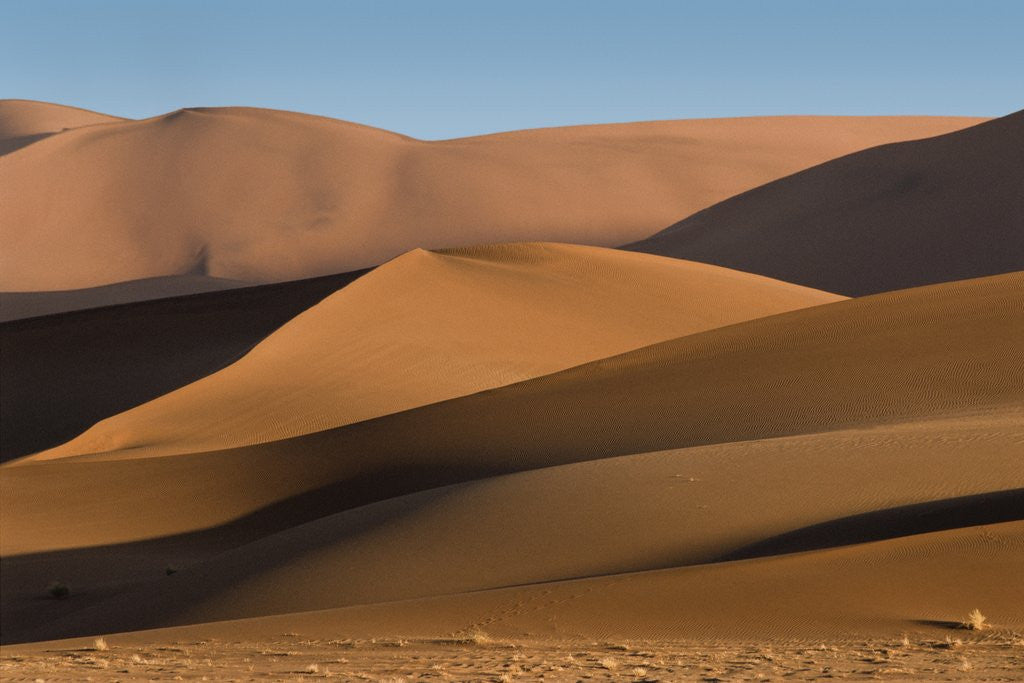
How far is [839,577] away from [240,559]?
7039mm

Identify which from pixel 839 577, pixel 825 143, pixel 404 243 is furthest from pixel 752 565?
pixel 825 143

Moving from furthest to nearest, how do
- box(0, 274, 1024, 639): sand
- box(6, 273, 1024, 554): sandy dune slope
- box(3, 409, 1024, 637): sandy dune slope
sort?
box(6, 273, 1024, 554): sandy dune slope < box(0, 274, 1024, 639): sand < box(3, 409, 1024, 637): sandy dune slope

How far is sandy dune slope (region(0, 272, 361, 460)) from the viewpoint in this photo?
105 ft

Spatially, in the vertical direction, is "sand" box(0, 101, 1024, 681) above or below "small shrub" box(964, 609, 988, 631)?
above

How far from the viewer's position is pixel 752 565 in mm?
10938

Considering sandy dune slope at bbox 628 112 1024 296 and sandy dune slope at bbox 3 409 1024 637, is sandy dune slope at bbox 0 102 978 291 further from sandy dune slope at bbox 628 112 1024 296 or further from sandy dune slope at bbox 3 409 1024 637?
sandy dune slope at bbox 3 409 1024 637

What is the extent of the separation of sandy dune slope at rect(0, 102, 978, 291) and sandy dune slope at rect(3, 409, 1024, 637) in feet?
246

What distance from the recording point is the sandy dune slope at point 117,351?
31.9 metres

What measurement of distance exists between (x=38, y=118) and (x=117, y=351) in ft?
455

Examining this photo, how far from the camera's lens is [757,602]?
10.3 m

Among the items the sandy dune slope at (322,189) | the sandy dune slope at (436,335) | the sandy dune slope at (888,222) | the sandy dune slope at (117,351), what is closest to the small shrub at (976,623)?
the sandy dune slope at (436,335)

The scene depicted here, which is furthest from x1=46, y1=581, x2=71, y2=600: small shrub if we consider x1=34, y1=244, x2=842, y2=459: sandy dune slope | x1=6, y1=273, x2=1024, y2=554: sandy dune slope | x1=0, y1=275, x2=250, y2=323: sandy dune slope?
x1=0, y1=275, x2=250, y2=323: sandy dune slope

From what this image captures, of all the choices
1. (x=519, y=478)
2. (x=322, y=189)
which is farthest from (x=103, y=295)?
(x=519, y=478)

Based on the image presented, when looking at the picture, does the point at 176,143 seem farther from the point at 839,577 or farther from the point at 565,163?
the point at 839,577
